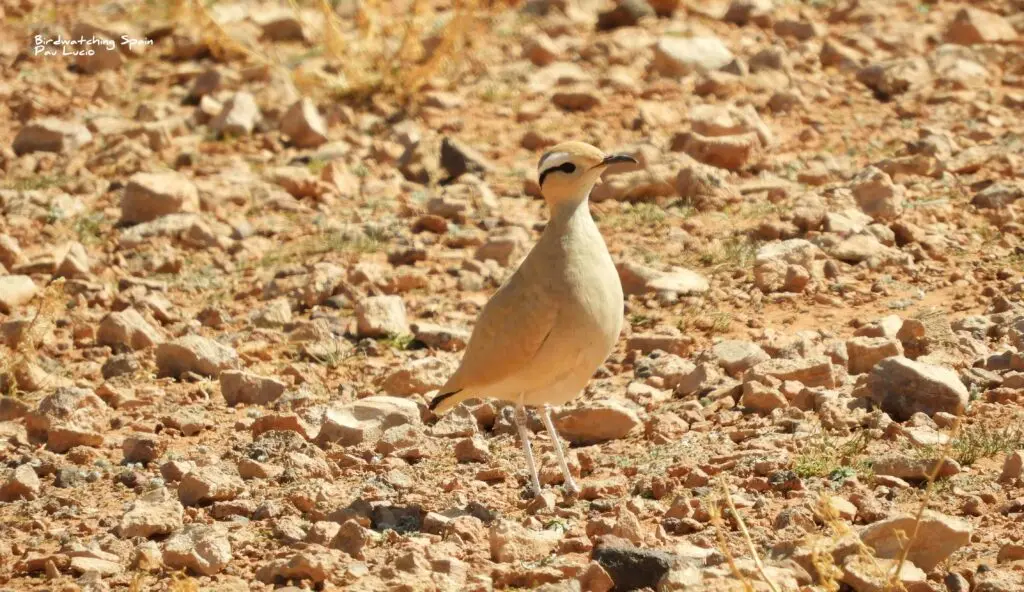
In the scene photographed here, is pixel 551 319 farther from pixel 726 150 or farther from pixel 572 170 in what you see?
pixel 726 150

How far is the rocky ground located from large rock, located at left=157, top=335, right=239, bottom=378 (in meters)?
0.02

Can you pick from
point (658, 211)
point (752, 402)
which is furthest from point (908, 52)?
point (752, 402)

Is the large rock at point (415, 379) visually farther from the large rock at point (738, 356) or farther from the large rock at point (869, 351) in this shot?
the large rock at point (869, 351)

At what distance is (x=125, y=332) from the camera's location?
23.7 ft

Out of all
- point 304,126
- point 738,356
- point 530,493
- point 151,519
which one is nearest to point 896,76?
point 304,126

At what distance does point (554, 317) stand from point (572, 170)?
593 millimetres

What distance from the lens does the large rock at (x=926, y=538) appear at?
14.1ft

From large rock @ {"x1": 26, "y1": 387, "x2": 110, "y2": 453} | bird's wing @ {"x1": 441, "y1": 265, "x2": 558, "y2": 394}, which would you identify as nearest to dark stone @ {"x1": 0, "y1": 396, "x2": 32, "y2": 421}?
large rock @ {"x1": 26, "y1": 387, "x2": 110, "y2": 453}

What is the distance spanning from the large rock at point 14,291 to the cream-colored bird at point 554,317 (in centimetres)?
320

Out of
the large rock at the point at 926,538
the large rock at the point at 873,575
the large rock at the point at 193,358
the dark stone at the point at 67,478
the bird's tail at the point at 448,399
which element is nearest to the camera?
the large rock at the point at 873,575

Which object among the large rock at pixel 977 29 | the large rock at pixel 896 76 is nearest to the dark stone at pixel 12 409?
the large rock at pixel 896 76

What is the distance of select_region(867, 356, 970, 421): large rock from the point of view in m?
5.46

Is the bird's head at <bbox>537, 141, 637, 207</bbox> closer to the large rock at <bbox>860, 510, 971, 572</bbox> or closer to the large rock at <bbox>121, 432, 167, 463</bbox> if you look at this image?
the large rock at <bbox>860, 510, 971, 572</bbox>

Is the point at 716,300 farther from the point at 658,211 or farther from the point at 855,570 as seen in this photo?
the point at 855,570
